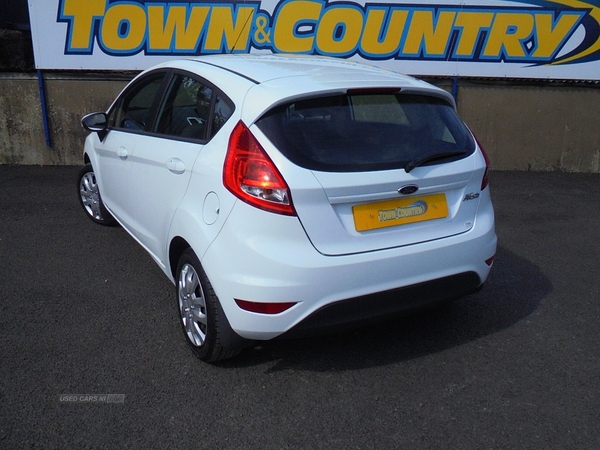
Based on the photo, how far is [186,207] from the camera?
344 centimetres

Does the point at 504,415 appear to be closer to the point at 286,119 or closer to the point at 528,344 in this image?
the point at 528,344

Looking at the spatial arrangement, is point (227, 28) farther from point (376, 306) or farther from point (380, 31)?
point (376, 306)

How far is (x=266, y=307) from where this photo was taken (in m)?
3.00

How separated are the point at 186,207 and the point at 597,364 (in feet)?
8.07

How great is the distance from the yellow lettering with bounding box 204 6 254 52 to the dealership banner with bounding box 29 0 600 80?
1 cm

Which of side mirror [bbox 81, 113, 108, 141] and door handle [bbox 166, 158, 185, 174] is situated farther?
side mirror [bbox 81, 113, 108, 141]

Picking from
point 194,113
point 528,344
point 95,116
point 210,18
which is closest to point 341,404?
point 528,344

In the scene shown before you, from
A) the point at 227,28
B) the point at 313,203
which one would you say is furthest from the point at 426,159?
the point at 227,28

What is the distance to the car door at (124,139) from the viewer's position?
14.4 ft

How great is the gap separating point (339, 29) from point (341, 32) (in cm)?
5

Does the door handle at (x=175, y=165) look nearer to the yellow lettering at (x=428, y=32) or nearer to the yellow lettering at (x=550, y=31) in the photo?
the yellow lettering at (x=428, y=32)

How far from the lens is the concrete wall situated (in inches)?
328

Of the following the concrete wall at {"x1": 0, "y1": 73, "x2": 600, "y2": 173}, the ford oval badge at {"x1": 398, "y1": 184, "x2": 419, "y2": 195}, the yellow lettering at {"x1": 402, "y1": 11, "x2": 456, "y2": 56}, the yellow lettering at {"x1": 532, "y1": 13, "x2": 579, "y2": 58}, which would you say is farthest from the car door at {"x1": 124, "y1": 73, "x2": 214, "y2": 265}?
the yellow lettering at {"x1": 532, "y1": 13, "x2": 579, "y2": 58}

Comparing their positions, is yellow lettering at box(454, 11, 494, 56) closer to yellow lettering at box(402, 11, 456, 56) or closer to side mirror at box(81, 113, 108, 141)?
yellow lettering at box(402, 11, 456, 56)
